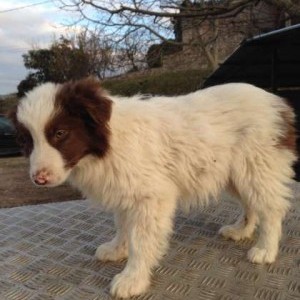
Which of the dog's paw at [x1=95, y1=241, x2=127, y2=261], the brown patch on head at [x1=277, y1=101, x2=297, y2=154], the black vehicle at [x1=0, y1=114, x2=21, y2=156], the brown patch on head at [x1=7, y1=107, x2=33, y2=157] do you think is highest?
the brown patch on head at [x1=7, y1=107, x2=33, y2=157]

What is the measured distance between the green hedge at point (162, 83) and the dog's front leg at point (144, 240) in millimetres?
18540

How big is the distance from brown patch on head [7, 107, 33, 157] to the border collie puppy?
1cm

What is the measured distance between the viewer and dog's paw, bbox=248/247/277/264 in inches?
149

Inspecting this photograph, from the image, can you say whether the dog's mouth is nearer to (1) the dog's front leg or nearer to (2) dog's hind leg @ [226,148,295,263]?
(1) the dog's front leg

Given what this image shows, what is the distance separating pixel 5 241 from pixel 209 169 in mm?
2196

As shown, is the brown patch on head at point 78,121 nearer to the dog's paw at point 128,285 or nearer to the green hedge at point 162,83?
the dog's paw at point 128,285

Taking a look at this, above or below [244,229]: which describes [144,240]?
above

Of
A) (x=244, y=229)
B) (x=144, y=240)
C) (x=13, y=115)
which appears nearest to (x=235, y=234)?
(x=244, y=229)

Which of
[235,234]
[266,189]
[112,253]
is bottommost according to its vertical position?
[235,234]

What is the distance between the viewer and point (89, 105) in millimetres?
2961

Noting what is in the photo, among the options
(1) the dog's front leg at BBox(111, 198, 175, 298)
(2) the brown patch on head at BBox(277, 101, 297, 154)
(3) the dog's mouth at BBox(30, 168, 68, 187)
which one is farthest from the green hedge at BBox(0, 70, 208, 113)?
(3) the dog's mouth at BBox(30, 168, 68, 187)

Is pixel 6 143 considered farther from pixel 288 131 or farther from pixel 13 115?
pixel 288 131

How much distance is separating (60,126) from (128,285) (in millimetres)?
1279

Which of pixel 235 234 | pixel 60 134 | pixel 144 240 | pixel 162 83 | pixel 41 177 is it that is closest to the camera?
pixel 41 177
